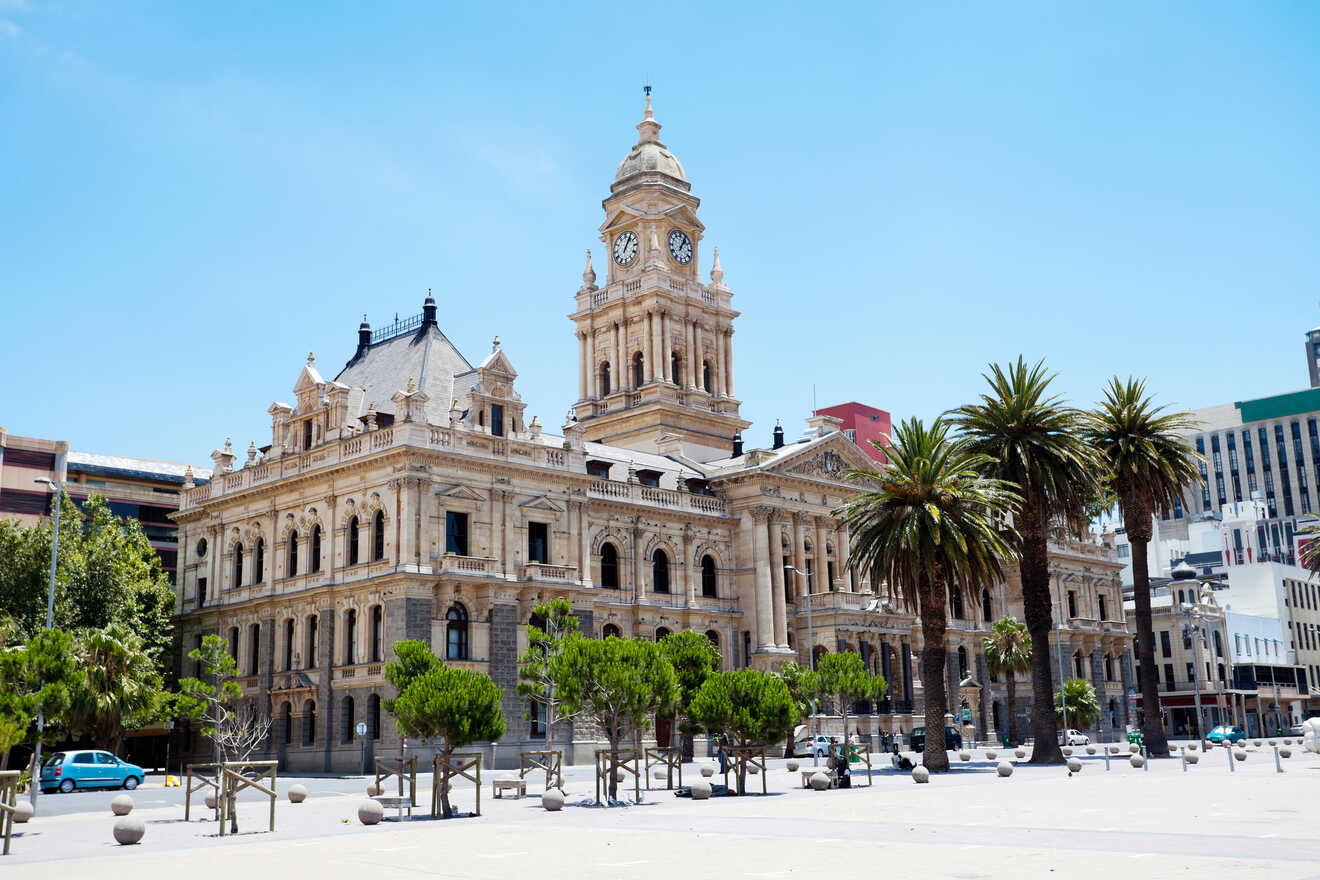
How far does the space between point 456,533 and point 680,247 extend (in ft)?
117

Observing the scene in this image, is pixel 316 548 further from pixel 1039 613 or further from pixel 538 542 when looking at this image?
pixel 1039 613

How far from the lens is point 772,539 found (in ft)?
244

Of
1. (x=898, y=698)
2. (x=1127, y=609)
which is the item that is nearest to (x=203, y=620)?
(x=898, y=698)

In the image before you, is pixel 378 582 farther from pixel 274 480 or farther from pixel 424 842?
pixel 424 842

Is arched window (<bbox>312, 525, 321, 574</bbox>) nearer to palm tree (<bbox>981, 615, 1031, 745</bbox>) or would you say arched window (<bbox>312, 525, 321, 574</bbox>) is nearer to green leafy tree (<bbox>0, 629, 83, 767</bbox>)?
green leafy tree (<bbox>0, 629, 83, 767</bbox>)

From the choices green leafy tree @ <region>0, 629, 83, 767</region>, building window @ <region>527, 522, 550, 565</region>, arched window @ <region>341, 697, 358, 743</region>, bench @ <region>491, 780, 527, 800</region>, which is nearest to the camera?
green leafy tree @ <region>0, 629, 83, 767</region>

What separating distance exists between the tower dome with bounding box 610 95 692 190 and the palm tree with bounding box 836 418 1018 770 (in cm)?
4398

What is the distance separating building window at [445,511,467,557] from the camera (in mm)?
59344

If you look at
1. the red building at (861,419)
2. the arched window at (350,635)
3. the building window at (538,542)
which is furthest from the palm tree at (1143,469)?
the red building at (861,419)

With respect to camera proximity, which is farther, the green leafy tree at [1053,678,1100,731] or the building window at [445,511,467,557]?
the green leafy tree at [1053,678,1100,731]

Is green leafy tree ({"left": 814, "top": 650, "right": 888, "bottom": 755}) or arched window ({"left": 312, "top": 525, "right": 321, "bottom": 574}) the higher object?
arched window ({"left": 312, "top": 525, "right": 321, "bottom": 574})

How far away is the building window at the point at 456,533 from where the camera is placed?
5934 centimetres

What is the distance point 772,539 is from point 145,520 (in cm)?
4356

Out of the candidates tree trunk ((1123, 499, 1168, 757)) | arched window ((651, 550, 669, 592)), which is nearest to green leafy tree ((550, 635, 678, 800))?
tree trunk ((1123, 499, 1168, 757))
